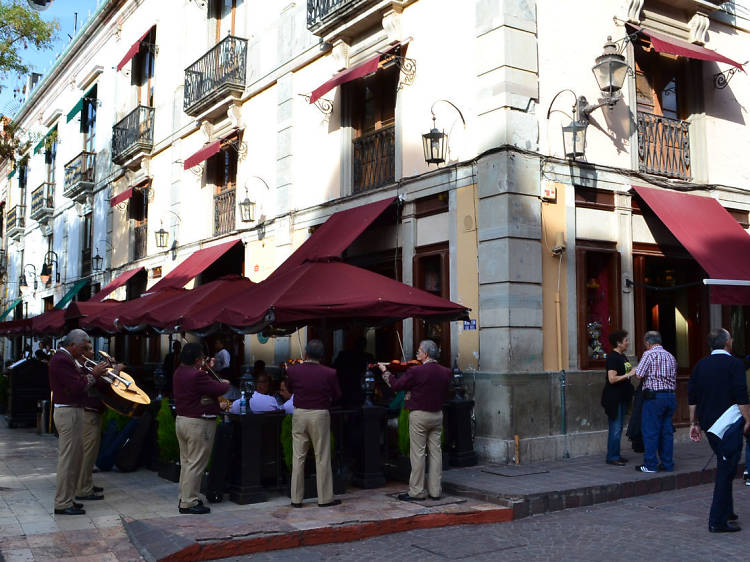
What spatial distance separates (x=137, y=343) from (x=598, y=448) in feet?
49.8

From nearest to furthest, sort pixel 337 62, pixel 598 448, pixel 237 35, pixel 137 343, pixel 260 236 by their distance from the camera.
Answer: pixel 598 448, pixel 337 62, pixel 260 236, pixel 237 35, pixel 137 343

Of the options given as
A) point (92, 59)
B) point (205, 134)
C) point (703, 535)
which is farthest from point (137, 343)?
point (703, 535)

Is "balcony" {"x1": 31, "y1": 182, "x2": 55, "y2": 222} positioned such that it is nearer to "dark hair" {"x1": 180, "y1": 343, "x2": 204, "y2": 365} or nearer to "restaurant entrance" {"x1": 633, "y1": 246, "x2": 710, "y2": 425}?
"restaurant entrance" {"x1": 633, "y1": 246, "x2": 710, "y2": 425}

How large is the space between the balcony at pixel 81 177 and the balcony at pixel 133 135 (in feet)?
10.3

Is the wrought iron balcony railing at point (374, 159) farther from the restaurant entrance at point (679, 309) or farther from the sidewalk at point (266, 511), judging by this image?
the sidewalk at point (266, 511)

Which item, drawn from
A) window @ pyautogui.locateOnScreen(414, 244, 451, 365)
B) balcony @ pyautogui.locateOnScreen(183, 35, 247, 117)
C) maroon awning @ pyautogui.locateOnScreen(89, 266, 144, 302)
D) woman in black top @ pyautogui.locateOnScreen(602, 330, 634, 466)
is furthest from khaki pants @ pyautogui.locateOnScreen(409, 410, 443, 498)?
maroon awning @ pyautogui.locateOnScreen(89, 266, 144, 302)

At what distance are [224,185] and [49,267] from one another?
48.8 feet

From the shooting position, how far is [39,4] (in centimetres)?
1703

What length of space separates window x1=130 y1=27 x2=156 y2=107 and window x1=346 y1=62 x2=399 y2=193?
10.6m

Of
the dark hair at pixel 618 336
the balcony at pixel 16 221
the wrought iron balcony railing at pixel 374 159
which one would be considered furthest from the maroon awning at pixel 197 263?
the balcony at pixel 16 221

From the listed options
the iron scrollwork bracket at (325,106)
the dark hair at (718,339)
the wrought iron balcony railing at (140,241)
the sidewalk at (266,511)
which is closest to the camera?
the sidewalk at (266,511)

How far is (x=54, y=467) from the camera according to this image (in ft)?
35.3

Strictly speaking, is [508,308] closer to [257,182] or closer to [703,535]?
[703,535]

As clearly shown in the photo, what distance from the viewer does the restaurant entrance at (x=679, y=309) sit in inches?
473
